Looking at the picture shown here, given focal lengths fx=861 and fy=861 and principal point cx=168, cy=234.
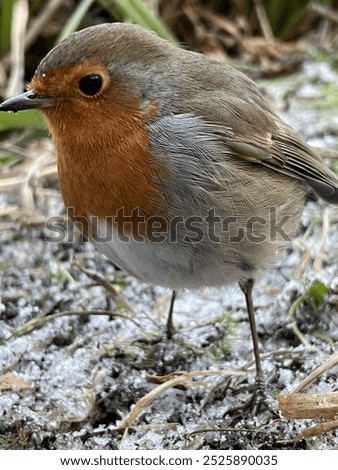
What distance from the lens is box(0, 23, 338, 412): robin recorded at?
3.17m

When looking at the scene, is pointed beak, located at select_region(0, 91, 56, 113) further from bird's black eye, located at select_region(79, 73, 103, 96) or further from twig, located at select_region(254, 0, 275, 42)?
twig, located at select_region(254, 0, 275, 42)

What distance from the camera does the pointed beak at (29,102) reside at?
322cm

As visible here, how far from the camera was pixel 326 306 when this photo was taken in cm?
387

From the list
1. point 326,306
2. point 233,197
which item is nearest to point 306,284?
point 326,306

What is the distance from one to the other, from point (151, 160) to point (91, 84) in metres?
0.36

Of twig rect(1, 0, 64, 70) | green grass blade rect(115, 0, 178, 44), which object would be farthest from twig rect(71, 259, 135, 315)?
twig rect(1, 0, 64, 70)

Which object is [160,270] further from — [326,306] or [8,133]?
[8,133]

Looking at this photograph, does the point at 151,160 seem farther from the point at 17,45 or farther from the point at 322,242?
the point at 17,45

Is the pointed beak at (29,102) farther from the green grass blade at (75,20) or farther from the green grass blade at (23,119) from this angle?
the green grass blade at (75,20)

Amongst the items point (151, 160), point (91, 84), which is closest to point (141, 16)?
point (91, 84)

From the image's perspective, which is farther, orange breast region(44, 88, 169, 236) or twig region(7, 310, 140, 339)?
twig region(7, 310, 140, 339)

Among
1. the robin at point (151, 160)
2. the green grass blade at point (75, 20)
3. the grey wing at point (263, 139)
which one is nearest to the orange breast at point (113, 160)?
the robin at point (151, 160)

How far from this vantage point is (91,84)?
126 inches

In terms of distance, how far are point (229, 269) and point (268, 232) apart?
25 centimetres
